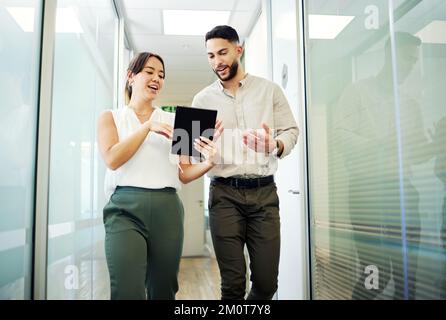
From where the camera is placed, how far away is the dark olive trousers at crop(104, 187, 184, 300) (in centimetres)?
141

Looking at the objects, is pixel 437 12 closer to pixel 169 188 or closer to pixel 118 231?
pixel 169 188

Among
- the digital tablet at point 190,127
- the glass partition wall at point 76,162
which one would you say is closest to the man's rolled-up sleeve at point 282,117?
the digital tablet at point 190,127

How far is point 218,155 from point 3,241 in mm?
905

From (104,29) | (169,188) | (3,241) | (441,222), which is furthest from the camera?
(104,29)

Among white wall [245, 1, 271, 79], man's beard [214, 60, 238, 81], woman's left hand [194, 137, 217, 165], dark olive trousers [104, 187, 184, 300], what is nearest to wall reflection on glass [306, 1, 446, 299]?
man's beard [214, 60, 238, 81]

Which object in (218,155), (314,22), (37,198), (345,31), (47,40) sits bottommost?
(37,198)

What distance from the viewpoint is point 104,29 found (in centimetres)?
264

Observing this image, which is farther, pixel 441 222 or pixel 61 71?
pixel 61 71

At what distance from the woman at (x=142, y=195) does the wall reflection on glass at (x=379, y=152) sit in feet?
2.13

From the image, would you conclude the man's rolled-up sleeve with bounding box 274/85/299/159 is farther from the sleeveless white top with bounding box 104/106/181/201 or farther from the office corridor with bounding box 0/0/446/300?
the sleeveless white top with bounding box 104/106/181/201

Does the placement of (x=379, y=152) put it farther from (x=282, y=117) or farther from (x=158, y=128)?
(x=158, y=128)

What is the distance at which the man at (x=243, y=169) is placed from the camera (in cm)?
167

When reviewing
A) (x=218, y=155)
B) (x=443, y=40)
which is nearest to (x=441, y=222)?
(x=443, y=40)

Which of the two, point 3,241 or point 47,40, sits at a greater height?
point 47,40
